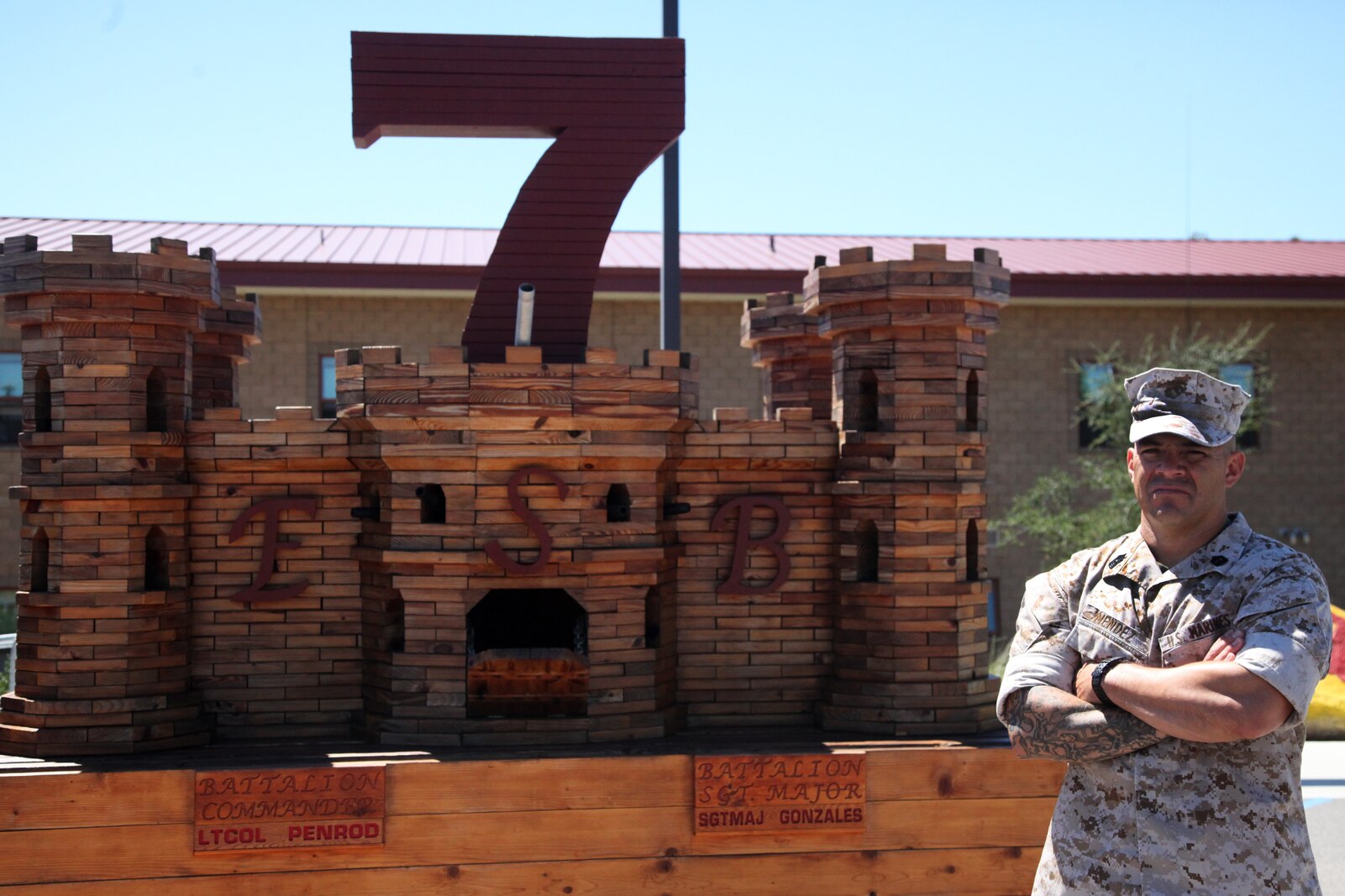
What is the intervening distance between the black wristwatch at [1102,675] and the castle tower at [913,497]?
4225 millimetres

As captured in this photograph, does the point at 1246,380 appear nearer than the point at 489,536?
No

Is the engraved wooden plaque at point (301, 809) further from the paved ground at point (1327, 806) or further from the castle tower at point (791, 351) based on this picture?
the paved ground at point (1327, 806)

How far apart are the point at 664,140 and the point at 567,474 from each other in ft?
6.92

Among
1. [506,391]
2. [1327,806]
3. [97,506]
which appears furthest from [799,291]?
[97,506]

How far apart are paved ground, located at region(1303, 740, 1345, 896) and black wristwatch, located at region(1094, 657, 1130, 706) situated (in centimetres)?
414

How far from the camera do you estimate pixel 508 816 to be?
6551 millimetres

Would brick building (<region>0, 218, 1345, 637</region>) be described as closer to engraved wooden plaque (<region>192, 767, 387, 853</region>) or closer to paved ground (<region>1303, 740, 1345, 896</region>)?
paved ground (<region>1303, 740, 1345, 896</region>)

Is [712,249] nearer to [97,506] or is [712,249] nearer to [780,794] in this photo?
[97,506]

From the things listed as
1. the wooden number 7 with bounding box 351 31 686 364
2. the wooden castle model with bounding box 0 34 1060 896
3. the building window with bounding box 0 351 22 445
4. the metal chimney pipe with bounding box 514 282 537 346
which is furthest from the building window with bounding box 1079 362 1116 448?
the building window with bounding box 0 351 22 445

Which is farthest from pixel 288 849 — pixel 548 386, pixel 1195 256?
pixel 1195 256

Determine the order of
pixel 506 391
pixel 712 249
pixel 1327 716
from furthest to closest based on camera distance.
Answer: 1. pixel 712 249
2. pixel 1327 716
3. pixel 506 391

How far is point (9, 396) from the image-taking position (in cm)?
1631

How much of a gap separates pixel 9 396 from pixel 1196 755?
16387mm

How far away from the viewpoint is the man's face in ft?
10.5
